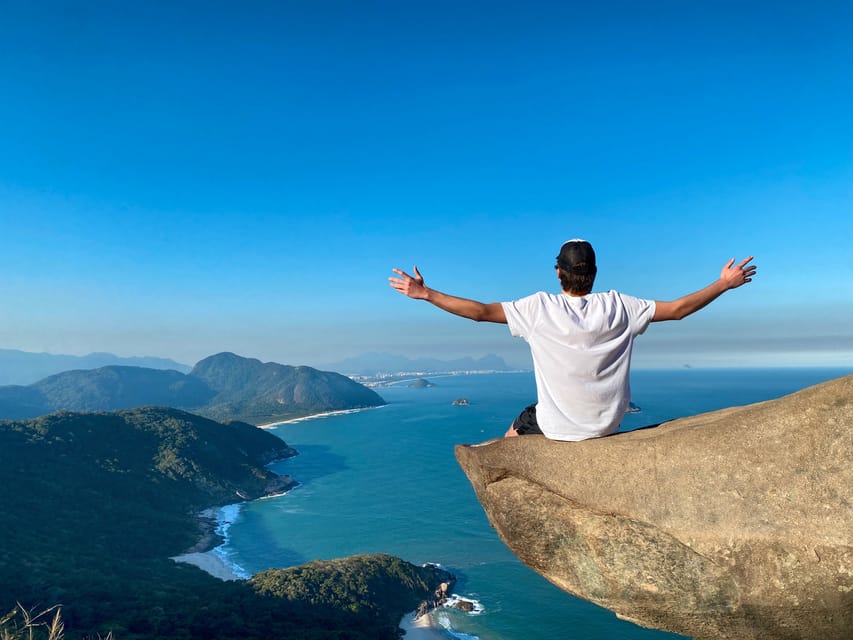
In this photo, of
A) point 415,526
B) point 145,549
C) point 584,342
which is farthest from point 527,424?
point 145,549

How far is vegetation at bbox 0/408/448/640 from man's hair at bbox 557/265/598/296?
38.5 ft

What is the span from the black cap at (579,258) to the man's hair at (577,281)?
0.07 feet

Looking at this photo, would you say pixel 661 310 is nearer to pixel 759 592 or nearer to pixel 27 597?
pixel 759 592

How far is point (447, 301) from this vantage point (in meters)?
3.85

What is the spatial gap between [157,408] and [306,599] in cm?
8656

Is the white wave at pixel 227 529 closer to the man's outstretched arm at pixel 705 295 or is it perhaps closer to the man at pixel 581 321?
the man at pixel 581 321

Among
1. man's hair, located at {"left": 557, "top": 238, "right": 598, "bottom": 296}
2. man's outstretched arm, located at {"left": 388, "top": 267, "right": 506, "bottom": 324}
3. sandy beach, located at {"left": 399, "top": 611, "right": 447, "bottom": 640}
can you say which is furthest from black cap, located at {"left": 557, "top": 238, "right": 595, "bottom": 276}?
sandy beach, located at {"left": 399, "top": 611, "right": 447, "bottom": 640}

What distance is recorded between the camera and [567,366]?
3824 mm

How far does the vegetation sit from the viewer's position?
1528 inches

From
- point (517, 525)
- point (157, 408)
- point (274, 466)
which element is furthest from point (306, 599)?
point (157, 408)

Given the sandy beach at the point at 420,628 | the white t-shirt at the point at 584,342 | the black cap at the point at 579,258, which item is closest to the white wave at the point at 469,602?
the sandy beach at the point at 420,628

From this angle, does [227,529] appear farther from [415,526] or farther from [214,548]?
[415,526]

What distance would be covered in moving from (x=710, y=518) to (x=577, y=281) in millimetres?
1969

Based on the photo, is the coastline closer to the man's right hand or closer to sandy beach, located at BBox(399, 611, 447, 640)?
sandy beach, located at BBox(399, 611, 447, 640)
